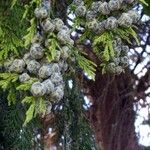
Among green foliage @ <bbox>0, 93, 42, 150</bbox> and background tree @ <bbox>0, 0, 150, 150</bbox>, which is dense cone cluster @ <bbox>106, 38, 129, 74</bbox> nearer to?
background tree @ <bbox>0, 0, 150, 150</bbox>

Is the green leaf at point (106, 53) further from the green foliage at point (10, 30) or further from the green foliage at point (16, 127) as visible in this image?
the green foliage at point (16, 127)

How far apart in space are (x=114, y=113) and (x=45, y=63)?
6.93 ft

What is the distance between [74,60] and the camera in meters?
0.96

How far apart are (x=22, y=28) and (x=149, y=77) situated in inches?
67.3

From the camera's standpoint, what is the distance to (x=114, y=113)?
9.50ft

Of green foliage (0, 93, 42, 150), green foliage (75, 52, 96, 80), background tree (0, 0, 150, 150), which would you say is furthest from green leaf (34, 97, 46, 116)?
green foliage (0, 93, 42, 150)

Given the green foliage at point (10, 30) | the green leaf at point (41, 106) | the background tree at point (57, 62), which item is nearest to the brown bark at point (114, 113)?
the background tree at point (57, 62)

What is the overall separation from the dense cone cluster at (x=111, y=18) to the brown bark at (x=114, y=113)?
1.84 m

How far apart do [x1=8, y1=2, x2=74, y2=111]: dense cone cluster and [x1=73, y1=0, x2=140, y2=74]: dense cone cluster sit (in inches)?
2.4

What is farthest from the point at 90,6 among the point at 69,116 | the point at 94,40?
the point at 69,116

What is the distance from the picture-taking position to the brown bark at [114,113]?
2.81m

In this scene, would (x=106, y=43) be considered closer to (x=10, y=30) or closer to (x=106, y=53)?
(x=106, y=53)

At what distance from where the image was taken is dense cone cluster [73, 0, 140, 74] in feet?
2.80

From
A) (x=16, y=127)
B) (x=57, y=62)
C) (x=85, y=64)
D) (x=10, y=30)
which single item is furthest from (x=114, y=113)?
(x=57, y=62)
